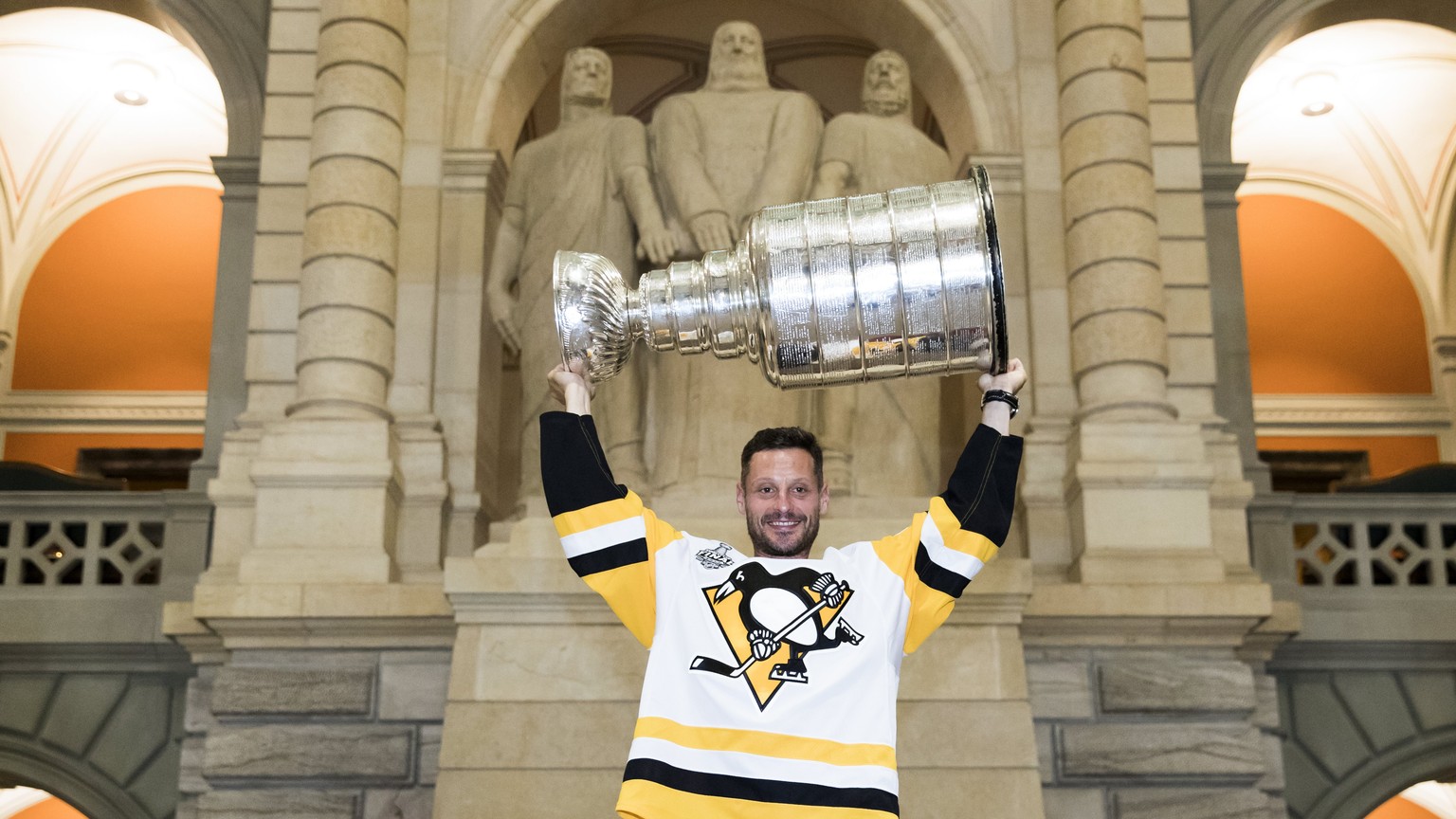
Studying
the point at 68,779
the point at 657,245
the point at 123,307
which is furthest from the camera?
the point at 123,307

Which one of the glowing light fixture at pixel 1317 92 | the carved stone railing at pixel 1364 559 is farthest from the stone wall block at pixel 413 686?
the glowing light fixture at pixel 1317 92

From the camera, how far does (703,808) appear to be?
347cm

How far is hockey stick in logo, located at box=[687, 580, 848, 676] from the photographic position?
11.8 ft

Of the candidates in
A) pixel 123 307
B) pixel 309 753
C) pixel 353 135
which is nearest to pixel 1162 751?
pixel 309 753

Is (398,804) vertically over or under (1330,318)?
under

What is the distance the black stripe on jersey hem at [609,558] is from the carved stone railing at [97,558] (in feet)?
20.1

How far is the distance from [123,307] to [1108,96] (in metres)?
10.7

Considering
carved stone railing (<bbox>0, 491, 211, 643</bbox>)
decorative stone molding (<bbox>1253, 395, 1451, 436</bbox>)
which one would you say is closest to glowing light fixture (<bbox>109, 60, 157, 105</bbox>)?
carved stone railing (<bbox>0, 491, 211, 643</bbox>)

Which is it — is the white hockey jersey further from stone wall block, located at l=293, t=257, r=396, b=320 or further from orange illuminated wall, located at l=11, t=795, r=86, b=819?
orange illuminated wall, located at l=11, t=795, r=86, b=819

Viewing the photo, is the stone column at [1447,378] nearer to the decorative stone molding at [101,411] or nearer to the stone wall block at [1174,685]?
the stone wall block at [1174,685]

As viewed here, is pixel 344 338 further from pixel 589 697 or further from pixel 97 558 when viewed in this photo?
pixel 589 697

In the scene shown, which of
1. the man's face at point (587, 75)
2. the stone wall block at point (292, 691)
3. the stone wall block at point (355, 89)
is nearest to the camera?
the stone wall block at point (292, 691)

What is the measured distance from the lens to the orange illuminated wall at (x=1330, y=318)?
15.9m

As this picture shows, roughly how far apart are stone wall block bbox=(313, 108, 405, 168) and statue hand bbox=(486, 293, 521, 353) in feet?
3.03
